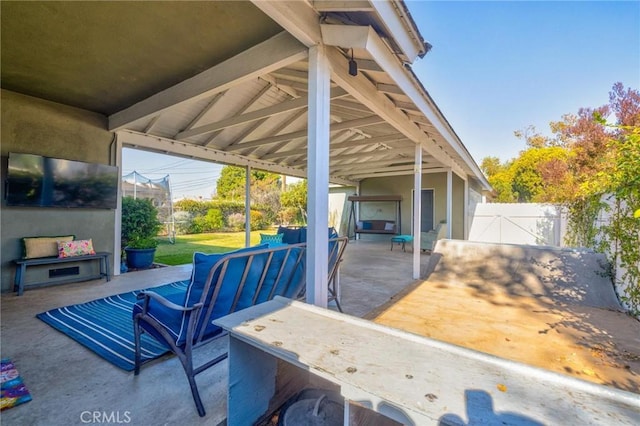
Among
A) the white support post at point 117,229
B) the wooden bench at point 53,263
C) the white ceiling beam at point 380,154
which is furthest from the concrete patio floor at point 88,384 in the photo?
the white ceiling beam at point 380,154

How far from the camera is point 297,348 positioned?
118 cm

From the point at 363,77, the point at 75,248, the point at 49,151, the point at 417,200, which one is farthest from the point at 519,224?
the point at 49,151

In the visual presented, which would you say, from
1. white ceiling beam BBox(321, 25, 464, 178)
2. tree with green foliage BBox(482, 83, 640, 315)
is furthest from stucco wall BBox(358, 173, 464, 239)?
white ceiling beam BBox(321, 25, 464, 178)

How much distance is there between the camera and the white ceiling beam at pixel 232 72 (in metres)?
2.42

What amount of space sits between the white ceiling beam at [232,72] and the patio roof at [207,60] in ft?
0.04

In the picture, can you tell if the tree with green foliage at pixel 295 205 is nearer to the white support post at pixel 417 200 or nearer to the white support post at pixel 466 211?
the white support post at pixel 466 211

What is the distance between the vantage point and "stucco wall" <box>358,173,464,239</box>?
9.70m

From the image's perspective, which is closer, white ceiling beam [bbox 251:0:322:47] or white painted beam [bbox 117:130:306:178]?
white ceiling beam [bbox 251:0:322:47]

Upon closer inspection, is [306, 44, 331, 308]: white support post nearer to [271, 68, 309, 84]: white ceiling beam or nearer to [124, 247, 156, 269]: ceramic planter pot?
[271, 68, 309, 84]: white ceiling beam

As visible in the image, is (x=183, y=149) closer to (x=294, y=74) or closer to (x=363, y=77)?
(x=294, y=74)

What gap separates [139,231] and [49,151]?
233cm

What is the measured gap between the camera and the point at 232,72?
287 centimetres

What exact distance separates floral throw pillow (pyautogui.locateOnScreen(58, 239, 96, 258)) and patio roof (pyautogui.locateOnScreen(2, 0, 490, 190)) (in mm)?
1917

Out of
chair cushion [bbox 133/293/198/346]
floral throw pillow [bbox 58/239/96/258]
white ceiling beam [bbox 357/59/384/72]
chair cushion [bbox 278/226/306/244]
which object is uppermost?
white ceiling beam [bbox 357/59/384/72]
